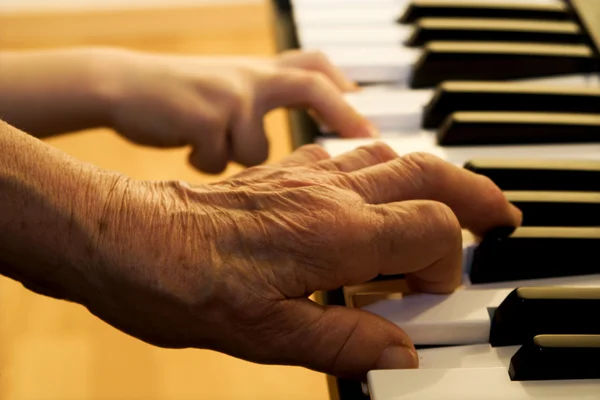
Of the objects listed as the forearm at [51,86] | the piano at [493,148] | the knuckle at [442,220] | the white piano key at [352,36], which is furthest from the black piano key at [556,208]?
the forearm at [51,86]

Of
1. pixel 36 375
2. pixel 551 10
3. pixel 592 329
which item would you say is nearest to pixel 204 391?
pixel 36 375

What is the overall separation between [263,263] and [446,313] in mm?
161

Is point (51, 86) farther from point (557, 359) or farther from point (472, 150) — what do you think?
point (557, 359)

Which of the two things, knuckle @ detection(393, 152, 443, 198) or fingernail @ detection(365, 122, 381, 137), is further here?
fingernail @ detection(365, 122, 381, 137)

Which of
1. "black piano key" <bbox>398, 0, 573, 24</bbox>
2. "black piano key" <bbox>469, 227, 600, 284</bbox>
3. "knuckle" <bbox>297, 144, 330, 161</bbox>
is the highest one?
"black piano key" <bbox>398, 0, 573, 24</bbox>

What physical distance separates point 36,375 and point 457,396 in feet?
1.84

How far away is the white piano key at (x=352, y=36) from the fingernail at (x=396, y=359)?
51 cm

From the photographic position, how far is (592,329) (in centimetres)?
51

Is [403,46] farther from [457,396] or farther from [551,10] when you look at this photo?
[457,396]

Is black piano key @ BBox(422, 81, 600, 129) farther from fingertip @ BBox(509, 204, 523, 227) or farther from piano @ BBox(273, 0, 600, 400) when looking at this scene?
fingertip @ BBox(509, 204, 523, 227)

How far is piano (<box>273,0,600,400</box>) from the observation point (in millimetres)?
486

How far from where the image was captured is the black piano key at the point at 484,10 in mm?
926

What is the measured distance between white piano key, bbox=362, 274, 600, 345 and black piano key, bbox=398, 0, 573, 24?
479mm

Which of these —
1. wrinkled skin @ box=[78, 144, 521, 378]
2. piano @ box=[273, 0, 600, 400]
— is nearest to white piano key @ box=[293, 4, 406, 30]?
piano @ box=[273, 0, 600, 400]
